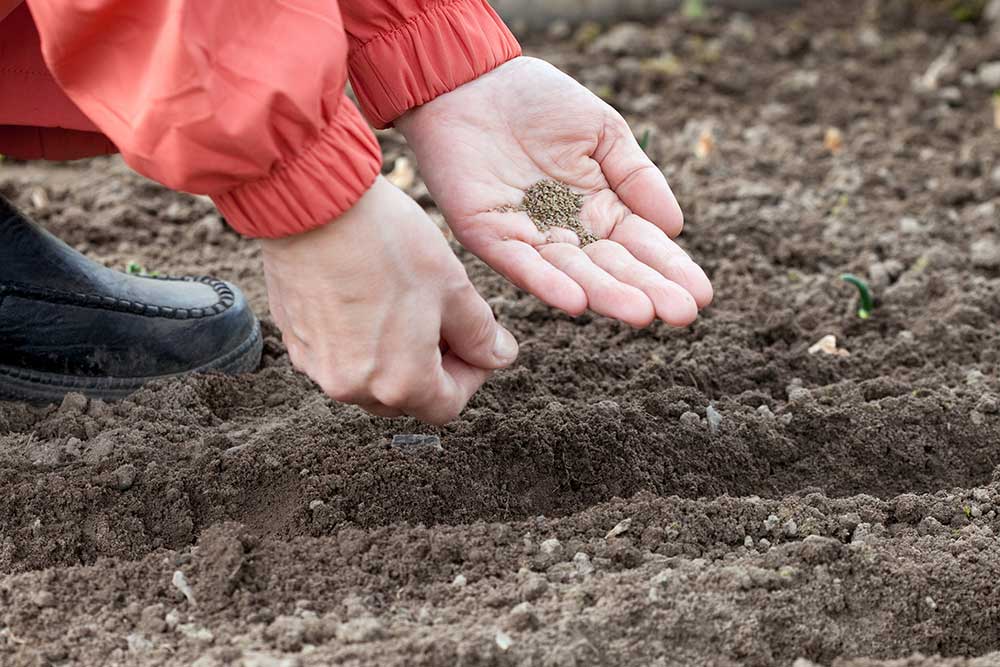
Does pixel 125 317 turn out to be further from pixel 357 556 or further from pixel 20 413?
pixel 357 556

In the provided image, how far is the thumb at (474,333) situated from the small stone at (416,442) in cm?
26

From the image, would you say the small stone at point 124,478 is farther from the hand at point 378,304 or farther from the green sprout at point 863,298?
the green sprout at point 863,298

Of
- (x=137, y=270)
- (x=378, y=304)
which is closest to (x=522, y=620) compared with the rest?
(x=378, y=304)

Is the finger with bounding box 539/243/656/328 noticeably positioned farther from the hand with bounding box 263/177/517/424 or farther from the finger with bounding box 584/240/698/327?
the hand with bounding box 263/177/517/424

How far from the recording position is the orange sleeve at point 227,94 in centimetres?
120

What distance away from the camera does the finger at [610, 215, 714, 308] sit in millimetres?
1616

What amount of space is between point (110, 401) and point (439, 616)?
846 millimetres

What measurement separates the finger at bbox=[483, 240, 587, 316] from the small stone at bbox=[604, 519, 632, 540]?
29cm

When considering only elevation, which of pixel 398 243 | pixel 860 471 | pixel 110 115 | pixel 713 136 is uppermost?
pixel 110 115

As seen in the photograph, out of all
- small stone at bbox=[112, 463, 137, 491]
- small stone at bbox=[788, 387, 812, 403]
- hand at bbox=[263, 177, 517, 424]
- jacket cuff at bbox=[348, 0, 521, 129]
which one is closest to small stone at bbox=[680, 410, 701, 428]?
small stone at bbox=[788, 387, 812, 403]

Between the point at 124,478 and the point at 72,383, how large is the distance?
0.33 m

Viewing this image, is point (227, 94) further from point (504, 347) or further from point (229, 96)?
point (504, 347)

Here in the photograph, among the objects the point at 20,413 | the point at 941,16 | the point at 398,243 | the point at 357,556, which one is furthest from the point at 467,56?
the point at 941,16

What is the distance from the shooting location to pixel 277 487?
5.60 ft
